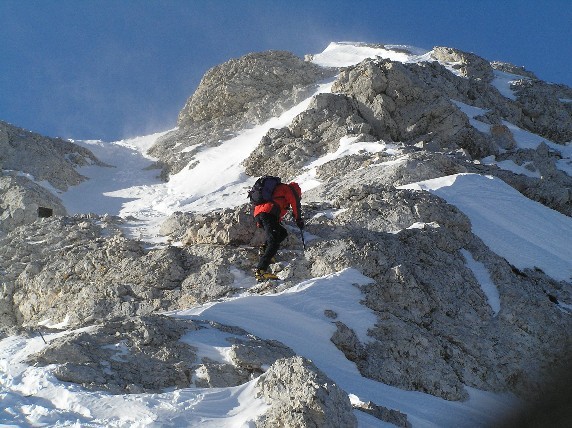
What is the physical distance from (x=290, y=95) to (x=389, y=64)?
8.97m

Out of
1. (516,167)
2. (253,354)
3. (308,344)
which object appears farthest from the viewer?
(516,167)

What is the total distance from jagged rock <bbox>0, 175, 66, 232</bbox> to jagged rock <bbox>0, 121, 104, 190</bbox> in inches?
97.7

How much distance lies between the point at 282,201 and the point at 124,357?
6306mm

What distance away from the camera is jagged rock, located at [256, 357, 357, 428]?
5.48 metres

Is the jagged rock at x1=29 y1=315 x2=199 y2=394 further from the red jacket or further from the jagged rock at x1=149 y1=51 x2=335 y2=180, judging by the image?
the jagged rock at x1=149 y1=51 x2=335 y2=180

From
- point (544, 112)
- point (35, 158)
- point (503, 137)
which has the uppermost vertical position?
point (544, 112)

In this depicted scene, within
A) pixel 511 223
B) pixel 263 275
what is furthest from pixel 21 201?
pixel 511 223

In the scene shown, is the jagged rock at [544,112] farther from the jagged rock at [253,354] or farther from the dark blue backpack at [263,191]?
the jagged rock at [253,354]

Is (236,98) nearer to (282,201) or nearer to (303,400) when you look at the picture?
(282,201)

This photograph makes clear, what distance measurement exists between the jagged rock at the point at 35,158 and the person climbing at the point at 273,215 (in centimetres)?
2317

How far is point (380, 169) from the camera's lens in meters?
21.3

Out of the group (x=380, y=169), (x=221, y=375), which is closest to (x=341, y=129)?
(x=380, y=169)

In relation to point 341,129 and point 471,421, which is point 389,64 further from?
point 471,421

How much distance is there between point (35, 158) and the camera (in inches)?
1307
